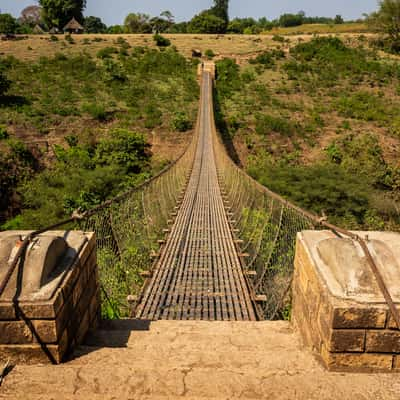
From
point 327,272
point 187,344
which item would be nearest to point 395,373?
point 327,272

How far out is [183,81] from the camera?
824 inches

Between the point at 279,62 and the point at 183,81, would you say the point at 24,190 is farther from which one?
the point at 279,62

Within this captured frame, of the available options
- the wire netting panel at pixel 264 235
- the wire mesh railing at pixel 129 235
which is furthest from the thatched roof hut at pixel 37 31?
the wire mesh railing at pixel 129 235

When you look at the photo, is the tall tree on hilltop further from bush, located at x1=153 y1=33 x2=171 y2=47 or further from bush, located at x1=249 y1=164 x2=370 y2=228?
bush, located at x1=249 y1=164 x2=370 y2=228

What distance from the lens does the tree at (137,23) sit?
39.7 m

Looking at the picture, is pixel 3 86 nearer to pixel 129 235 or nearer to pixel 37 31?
pixel 129 235

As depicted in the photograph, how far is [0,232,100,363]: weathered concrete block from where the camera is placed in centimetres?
125

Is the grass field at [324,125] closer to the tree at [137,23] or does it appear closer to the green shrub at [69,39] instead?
the green shrub at [69,39]

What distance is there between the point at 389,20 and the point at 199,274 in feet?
97.0

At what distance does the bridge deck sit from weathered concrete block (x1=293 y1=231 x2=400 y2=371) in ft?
4.93

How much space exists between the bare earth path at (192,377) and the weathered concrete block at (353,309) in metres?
0.06

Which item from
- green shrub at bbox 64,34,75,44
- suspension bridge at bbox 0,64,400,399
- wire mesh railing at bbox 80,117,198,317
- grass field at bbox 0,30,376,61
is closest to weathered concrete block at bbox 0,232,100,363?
suspension bridge at bbox 0,64,400,399

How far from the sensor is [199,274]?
12.0ft

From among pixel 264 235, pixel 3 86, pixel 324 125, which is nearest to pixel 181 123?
pixel 324 125
